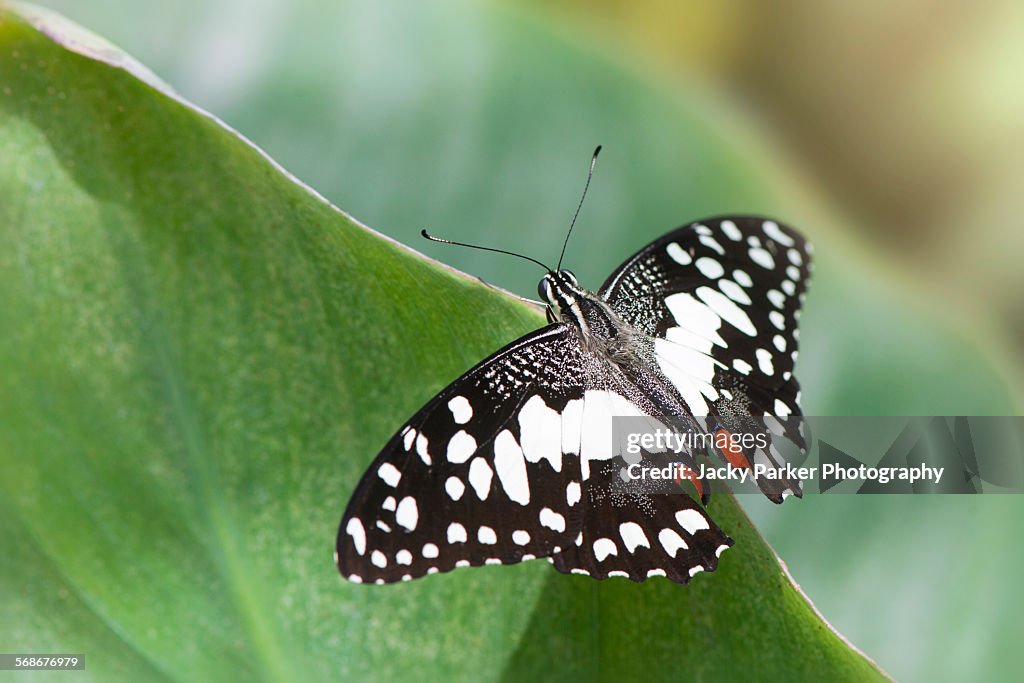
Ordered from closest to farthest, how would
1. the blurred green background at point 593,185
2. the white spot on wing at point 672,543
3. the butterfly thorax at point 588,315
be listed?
the white spot on wing at point 672,543, the butterfly thorax at point 588,315, the blurred green background at point 593,185

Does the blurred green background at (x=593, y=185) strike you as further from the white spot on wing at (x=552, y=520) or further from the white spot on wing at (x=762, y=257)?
the white spot on wing at (x=552, y=520)

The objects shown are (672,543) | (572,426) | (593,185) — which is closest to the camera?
(672,543)

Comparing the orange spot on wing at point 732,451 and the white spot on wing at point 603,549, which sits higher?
the orange spot on wing at point 732,451

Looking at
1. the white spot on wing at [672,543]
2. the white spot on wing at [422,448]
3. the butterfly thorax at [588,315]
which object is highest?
the butterfly thorax at [588,315]

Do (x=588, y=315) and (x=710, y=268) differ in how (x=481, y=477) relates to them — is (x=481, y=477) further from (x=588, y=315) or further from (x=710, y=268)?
(x=710, y=268)

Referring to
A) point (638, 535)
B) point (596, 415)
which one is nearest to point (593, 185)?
point (596, 415)

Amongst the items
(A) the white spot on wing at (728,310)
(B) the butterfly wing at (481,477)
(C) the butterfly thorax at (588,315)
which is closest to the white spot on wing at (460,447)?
(B) the butterfly wing at (481,477)

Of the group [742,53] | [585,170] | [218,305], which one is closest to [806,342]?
[585,170]

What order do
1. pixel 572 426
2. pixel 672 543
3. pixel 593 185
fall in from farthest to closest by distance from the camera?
pixel 593 185, pixel 572 426, pixel 672 543
